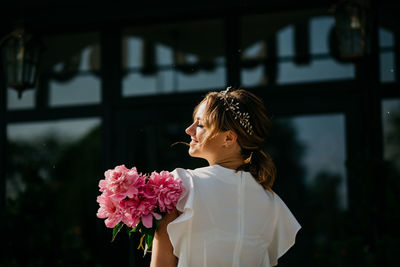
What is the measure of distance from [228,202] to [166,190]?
252mm

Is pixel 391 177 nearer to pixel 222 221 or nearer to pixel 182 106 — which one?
pixel 182 106

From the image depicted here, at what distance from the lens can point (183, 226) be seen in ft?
6.77

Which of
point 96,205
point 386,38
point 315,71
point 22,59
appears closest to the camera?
point 22,59

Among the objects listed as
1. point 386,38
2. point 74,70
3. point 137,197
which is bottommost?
point 137,197

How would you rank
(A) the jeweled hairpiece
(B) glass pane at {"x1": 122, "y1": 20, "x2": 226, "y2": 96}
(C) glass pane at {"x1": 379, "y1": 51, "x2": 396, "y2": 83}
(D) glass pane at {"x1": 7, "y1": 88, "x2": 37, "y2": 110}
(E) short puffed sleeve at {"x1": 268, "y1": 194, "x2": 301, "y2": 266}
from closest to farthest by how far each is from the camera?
(A) the jeweled hairpiece
(E) short puffed sleeve at {"x1": 268, "y1": 194, "x2": 301, "y2": 266}
(C) glass pane at {"x1": 379, "y1": 51, "x2": 396, "y2": 83}
(B) glass pane at {"x1": 122, "y1": 20, "x2": 226, "y2": 96}
(D) glass pane at {"x1": 7, "y1": 88, "x2": 37, "y2": 110}

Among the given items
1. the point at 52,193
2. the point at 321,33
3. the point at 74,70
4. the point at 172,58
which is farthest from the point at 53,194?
the point at 321,33

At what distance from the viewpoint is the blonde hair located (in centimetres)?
222

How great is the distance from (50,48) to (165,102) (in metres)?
1.35

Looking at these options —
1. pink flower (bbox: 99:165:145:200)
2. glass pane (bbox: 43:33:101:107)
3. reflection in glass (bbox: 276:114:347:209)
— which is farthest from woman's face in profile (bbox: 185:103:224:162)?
glass pane (bbox: 43:33:101:107)

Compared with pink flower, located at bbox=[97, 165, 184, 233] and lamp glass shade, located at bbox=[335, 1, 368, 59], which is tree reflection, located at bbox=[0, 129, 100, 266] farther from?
pink flower, located at bbox=[97, 165, 184, 233]

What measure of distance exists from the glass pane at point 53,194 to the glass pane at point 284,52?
5.28 ft

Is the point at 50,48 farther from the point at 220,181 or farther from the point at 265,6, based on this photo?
the point at 220,181

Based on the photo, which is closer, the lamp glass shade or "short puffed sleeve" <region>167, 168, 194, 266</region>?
"short puffed sleeve" <region>167, 168, 194, 266</region>

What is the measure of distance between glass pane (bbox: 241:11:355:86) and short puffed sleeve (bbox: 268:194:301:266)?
9.37 ft
